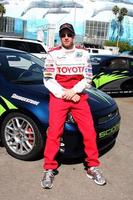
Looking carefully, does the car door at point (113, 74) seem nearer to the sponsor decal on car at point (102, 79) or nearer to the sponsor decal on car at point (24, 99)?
the sponsor decal on car at point (102, 79)

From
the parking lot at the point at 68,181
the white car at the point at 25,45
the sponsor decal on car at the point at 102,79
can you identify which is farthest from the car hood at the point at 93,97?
the white car at the point at 25,45

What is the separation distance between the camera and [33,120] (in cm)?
495

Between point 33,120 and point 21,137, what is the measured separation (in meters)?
0.41

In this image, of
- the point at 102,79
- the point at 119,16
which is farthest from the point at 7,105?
the point at 119,16

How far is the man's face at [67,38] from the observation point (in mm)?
4555

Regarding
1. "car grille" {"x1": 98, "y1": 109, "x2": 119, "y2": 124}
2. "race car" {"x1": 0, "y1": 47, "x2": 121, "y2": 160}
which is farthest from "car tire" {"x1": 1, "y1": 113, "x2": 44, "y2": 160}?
"car grille" {"x1": 98, "y1": 109, "x2": 119, "y2": 124}

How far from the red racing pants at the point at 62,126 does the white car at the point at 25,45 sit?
8332mm

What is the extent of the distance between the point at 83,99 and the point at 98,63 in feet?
21.0

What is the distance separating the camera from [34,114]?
4918 millimetres

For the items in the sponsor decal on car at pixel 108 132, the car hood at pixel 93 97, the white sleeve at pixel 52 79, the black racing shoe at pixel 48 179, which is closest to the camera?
the black racing shoe at pixel 48 179

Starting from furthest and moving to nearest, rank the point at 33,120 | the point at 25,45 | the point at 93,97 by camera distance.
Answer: the point at 25,45 < the point at 93,97 < the point at 33,120

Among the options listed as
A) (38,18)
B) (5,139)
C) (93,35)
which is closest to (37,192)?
(5,139)

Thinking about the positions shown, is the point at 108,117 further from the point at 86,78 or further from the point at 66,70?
the point at 66,70

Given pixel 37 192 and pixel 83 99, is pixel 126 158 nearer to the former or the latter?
pixel 83 99
